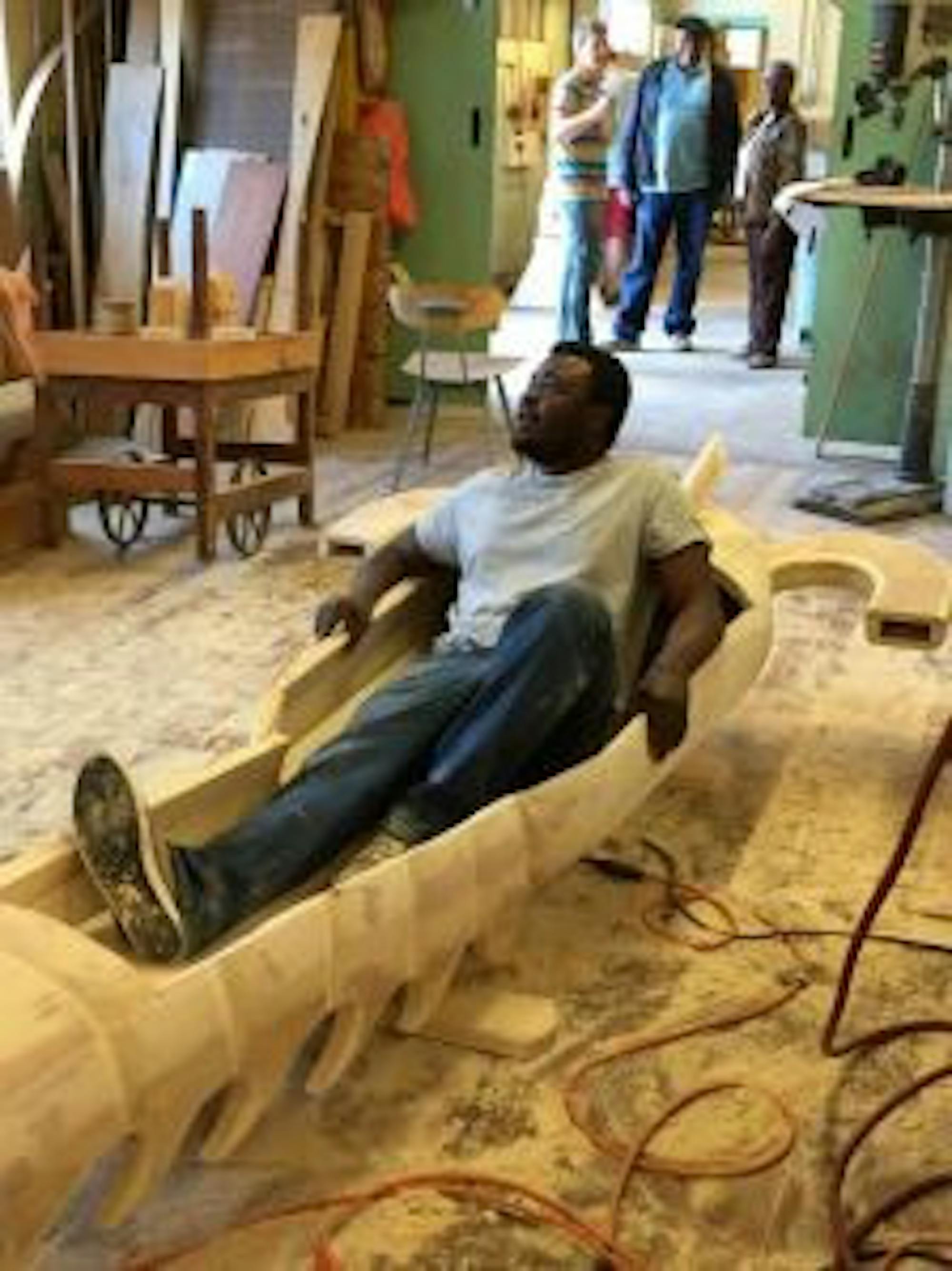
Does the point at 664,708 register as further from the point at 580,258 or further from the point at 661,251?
the point at 661,251

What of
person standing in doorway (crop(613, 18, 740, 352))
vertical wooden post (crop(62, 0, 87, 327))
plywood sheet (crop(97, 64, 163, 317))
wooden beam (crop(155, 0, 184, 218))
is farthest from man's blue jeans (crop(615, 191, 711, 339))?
vertical wooden post (crop(62, 0, 87, 327))

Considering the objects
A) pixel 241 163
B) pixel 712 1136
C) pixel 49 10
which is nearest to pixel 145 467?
pixel 241 163

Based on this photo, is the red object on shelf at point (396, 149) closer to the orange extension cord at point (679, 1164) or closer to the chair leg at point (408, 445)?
the chair leg at point (408, 445)

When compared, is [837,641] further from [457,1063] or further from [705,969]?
[457,1063]

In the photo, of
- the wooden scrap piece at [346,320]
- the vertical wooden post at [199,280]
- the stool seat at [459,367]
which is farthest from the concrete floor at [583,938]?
the wooden scrap piece at [346,320]

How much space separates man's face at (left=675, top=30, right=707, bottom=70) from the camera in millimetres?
8461

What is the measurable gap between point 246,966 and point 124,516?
3553mm

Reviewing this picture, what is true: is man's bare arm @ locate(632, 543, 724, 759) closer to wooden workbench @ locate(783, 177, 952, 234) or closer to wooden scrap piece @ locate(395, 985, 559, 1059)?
wooden scrap piece @ locate(395, 985, 559, 1059)

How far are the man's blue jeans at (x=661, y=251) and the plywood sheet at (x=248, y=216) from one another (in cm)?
324

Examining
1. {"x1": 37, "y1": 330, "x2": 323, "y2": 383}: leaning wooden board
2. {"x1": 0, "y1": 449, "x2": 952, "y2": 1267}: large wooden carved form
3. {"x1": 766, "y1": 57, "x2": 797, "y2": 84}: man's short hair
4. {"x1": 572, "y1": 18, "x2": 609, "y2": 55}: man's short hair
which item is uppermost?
{"x1": 572, "y1": 18, "x2": 609, "y2": 55}: man's short hair

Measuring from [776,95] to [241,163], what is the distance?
144 inches

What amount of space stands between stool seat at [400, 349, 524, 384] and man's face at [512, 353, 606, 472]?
111 inches

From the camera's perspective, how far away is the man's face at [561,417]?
269 cm

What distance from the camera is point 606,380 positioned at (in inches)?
107
